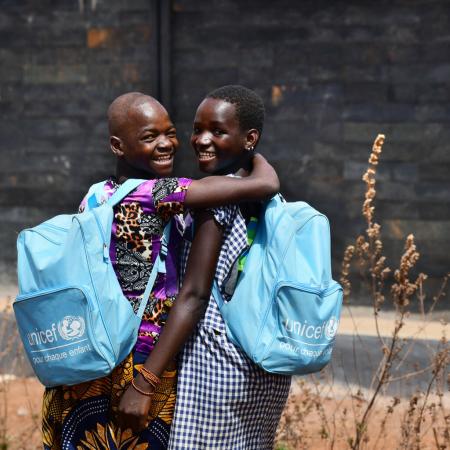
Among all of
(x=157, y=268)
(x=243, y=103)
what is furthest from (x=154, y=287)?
(x=243, y=103)

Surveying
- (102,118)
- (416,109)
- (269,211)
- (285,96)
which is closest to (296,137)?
(285,96)

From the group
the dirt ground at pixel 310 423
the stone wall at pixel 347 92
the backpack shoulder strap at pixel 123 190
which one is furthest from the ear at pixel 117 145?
the stone wall at pixel 347 92

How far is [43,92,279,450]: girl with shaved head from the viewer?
2.10 m

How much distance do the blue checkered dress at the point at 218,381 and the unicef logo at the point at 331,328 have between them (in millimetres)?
166

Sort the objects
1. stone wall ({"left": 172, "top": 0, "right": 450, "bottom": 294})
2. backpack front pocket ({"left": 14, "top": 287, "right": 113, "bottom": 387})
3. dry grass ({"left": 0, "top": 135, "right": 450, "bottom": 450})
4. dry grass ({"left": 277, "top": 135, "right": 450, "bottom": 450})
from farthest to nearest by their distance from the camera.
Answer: stone wall ({"left": 172, "top": 0, "right": 450, "bottom": 294}), dry grass ({"left": 0, "top": 135, "right": 450, "bottom": 450}), dry grass ({"left": 277, "top": 135, "right": 450, "bottom": 450}), backpack front pocket ({"left": 14, "top": 287, "right": 113, "bottom": 387})

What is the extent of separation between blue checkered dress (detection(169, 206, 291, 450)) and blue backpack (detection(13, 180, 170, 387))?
0.16m

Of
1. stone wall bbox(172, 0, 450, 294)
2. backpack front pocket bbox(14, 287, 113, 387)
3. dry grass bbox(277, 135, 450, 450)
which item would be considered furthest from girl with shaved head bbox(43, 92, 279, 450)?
stone wall bbox(172, 0, 450, 294)

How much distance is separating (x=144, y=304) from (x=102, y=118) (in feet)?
14.4

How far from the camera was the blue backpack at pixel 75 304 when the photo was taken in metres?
2.06

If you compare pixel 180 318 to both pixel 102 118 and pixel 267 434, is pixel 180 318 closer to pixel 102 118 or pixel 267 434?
pixel 267 434

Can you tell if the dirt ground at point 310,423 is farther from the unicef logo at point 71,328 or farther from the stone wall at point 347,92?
the unicef logo at point 71,328

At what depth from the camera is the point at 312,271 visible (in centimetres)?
216

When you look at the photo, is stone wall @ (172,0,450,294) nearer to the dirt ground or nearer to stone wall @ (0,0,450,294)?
stone wall @ (0,0,450,294)

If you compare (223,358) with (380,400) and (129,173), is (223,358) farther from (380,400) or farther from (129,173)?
(380,400)
